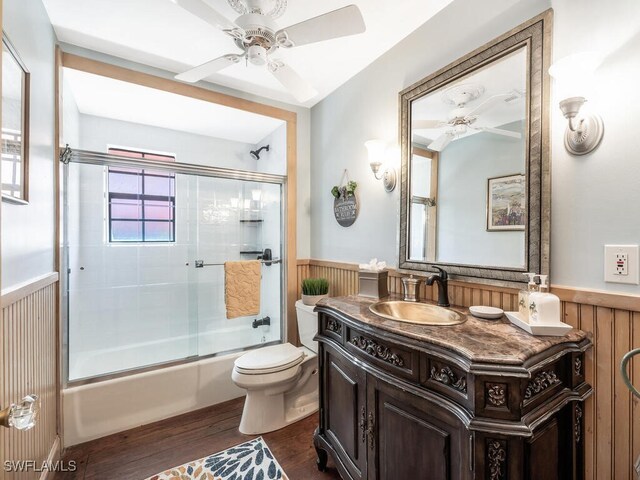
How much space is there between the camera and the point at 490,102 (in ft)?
4.79

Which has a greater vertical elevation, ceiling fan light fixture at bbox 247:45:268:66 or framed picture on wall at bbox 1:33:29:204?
ceiling fan light fixture at bbox 247:45:268:66

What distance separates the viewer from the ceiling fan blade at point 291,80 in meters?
1.61

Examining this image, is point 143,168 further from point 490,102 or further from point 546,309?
point 546,309

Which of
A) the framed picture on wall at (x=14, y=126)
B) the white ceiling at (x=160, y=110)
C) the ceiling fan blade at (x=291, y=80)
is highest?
the white ceiling at (x=160, y=110)

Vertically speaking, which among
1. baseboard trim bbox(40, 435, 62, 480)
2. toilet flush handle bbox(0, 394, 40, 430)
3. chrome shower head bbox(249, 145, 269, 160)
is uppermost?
chrome shower head bbox(249, 145, 269, 160)

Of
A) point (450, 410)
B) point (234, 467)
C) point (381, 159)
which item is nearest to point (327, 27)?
point (381, 159)

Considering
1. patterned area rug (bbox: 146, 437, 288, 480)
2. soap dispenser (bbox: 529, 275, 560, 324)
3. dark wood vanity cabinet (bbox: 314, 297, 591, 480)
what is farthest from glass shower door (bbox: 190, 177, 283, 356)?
soap dispenser (bbox: 529, 275, 560, 324)

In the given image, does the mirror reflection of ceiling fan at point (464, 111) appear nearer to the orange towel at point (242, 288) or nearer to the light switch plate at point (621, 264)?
the light switch plate at point (621, 264)

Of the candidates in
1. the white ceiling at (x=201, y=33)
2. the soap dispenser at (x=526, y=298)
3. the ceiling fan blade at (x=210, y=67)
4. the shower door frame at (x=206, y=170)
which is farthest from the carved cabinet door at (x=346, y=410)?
the white ceiling at (x=201, y=33)

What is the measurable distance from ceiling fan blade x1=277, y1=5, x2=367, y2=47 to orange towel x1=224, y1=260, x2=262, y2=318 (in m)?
1.67

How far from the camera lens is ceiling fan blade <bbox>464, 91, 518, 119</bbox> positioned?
54.9 inches

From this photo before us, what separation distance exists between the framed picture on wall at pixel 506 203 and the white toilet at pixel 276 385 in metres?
1.39

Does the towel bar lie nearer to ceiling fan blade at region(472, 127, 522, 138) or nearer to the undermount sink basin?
the undermount sink basin

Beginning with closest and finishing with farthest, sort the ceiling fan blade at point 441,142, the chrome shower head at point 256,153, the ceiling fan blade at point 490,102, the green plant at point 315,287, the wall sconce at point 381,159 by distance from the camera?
1. the ceiling fan blade at point 490,102
2. the ceiling fan blade at point 441,142
3. the wall sconce at point 381,159
4. the green plant at point 315,287
5. the chrome shower head at point 256,153
